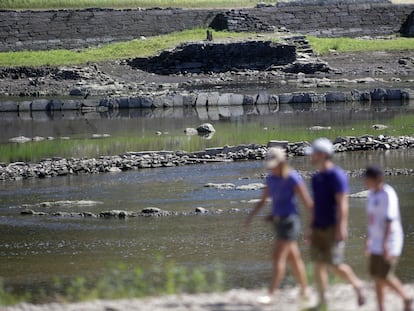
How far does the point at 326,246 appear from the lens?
12.6m

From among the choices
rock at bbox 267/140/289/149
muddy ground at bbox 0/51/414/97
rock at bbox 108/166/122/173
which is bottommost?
muddy ground at bbox 0/51/414/97

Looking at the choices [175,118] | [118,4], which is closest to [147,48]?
[118,4]

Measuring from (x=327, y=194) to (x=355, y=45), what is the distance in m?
50.2

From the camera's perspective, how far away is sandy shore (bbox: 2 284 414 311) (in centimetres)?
1302

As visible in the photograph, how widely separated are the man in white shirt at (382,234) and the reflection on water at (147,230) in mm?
4864

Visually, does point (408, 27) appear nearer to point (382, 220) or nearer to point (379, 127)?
point (379, 127)

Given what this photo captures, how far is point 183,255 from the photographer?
19.9 metres

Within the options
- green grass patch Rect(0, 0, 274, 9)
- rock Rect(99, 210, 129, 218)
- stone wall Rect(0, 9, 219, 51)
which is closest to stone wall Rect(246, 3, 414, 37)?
stone wall Rect(0, 9, 219, 51)

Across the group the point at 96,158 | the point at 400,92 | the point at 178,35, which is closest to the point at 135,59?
the point at 178,35

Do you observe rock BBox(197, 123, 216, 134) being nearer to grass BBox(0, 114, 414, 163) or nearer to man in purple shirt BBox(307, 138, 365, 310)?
grass BBox(0, 114, 414, 163)

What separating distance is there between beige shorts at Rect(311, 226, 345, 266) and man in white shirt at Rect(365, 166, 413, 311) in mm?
373

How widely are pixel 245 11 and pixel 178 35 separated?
428 cm

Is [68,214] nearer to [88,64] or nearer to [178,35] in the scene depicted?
[88,64]

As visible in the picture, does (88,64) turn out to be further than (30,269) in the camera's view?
Yes
